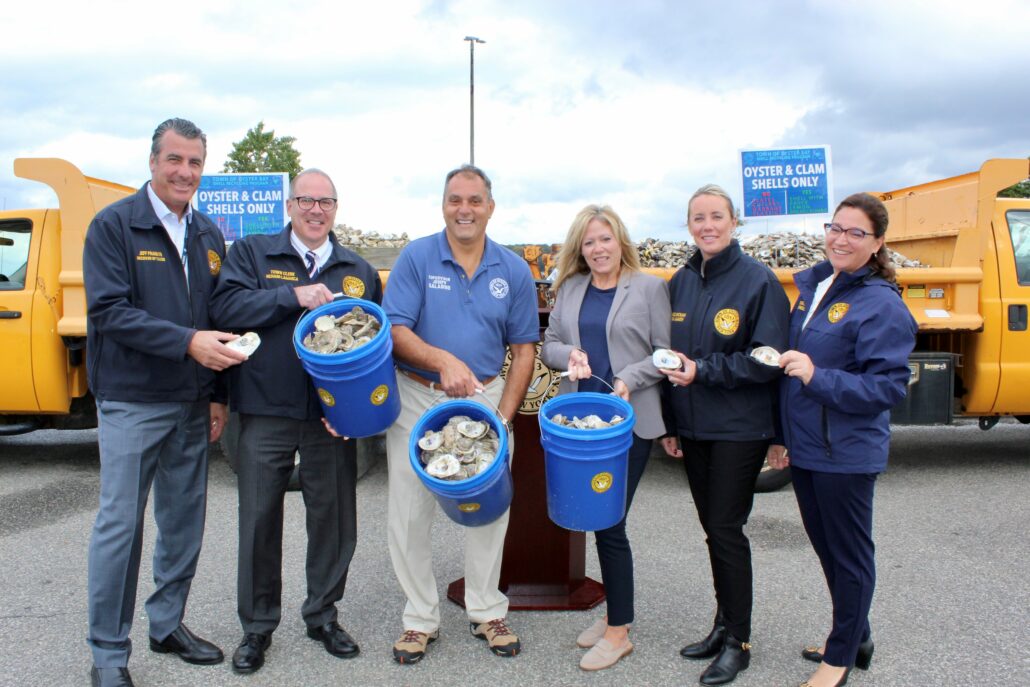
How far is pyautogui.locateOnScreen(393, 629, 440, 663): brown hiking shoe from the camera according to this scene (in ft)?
11.0

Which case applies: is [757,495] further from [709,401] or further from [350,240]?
[350,240]

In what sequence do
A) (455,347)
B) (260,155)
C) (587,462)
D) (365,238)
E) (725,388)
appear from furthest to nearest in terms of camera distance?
(260,155)
(365,238)
(455,347)
(725,388)
(587,462)

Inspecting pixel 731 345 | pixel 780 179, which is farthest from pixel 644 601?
pixel 780 179

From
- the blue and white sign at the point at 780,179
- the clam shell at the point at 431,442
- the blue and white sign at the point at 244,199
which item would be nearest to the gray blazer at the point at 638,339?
the clam shell at the point at 431,442

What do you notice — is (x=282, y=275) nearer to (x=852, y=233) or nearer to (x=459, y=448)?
(x=459, y=448)

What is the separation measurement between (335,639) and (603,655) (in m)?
1.16

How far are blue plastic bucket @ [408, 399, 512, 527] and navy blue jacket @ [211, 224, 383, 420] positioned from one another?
60 cm

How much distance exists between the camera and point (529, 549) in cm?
397

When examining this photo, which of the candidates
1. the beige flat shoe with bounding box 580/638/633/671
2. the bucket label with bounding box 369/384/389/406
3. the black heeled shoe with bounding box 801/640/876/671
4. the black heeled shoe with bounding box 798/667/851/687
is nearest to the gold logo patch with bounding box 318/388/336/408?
the bucket label with bounding box 369/384/389/406

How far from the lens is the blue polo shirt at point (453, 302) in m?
3.37

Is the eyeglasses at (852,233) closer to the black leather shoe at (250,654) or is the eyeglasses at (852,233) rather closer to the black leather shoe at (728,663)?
the black leather shoe at (728,663)

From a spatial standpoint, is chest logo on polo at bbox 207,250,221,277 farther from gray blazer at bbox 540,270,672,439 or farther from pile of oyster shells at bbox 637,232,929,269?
pile of oyster shells at bbox 637,232,929,269

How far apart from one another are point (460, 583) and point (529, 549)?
43cm

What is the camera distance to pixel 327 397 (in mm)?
3049
